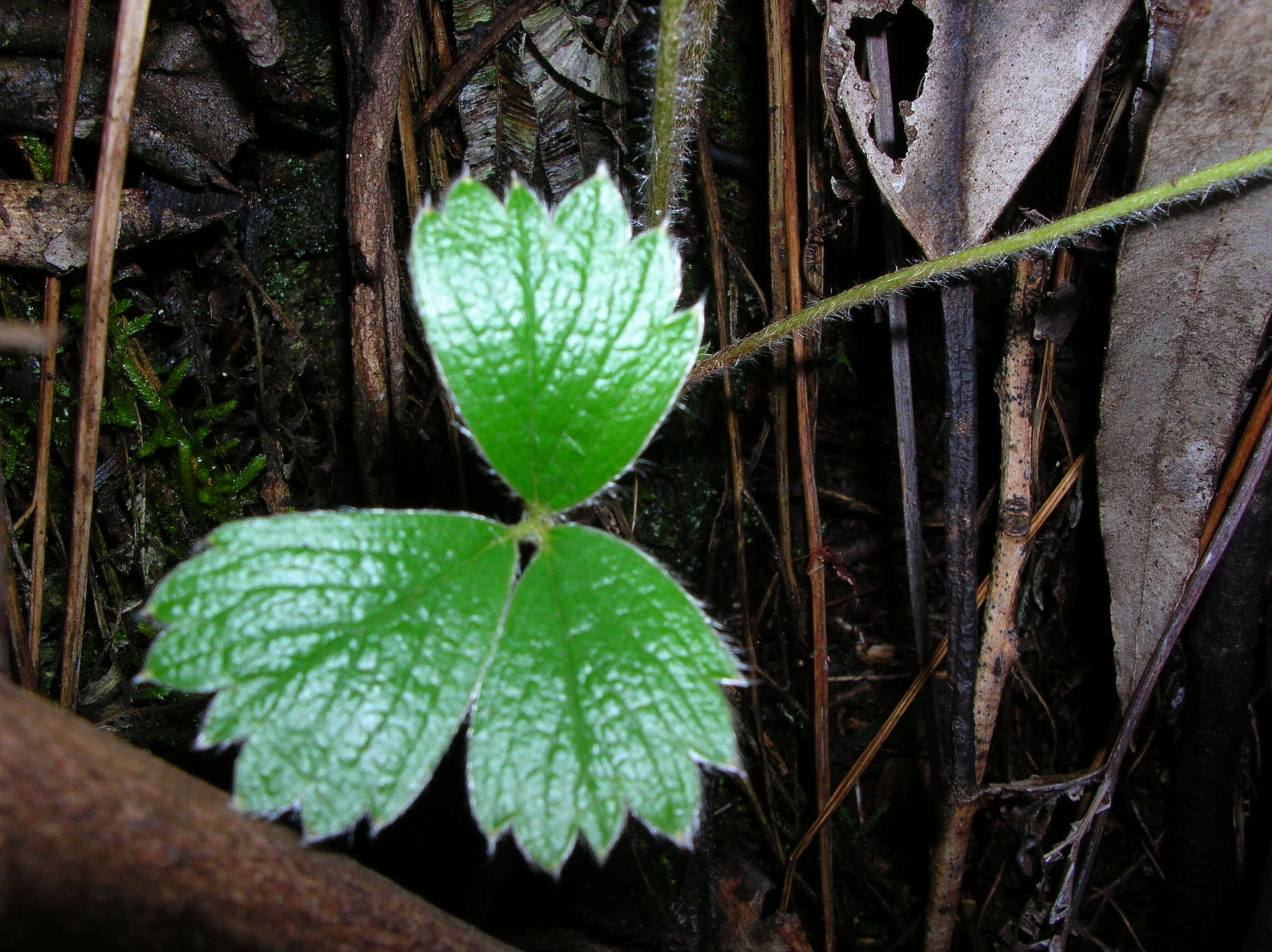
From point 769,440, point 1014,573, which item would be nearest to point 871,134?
point 769,440

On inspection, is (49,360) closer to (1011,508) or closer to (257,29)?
(257,29)

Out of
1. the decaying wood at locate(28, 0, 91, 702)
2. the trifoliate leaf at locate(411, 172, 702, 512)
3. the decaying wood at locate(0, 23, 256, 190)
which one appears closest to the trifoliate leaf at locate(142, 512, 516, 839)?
the trifoliate leaf at locate(411, 172, 702, 512)

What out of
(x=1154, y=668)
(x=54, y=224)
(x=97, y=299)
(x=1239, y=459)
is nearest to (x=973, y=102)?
(x=1239, y=459)

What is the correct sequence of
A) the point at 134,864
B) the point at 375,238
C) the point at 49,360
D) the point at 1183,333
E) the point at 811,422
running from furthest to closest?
the point at 811,422 < the point at 375,238 < the point at 49,360 < the point at 1183,333 < the point at 134,864

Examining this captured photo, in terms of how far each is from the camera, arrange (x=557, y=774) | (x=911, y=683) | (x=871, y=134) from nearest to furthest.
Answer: (x=557, y=774)
(x=871, y=134)
(x=911, y=683)

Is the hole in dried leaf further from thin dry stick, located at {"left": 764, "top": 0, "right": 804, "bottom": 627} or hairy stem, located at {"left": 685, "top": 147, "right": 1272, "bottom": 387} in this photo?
hairy stem, located at {"left": 685, "top": 147, "right": 1272, "bottom": 387}

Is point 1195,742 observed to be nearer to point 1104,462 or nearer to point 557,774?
point 1104,462
